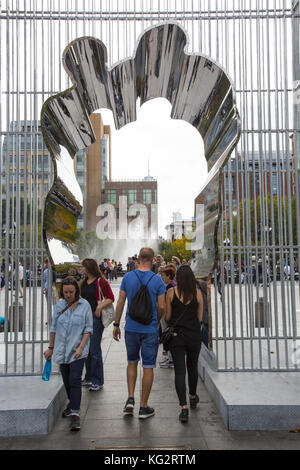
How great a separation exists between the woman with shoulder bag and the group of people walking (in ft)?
2.36

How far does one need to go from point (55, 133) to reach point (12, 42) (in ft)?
6.54

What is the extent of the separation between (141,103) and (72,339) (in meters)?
3.56


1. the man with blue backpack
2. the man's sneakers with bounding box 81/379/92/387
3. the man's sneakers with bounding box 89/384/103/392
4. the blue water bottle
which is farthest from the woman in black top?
the man's sneakers with bounding box 81/379/92/387

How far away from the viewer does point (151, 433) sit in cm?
457

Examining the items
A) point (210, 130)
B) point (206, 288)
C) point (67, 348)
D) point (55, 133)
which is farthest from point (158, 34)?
point (67, 348)

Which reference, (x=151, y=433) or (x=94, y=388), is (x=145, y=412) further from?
(x=94, y=388)

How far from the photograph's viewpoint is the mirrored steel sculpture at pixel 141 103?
546 centimetres

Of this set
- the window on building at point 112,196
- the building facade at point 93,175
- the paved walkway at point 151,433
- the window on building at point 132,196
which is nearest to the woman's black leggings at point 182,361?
the paved walkway at point 151,433

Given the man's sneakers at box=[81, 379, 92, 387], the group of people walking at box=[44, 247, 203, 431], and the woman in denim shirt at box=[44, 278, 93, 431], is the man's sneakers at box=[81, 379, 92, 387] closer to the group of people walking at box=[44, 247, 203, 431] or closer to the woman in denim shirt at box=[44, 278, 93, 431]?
the group of people walking at box=[44, 247, 203, 431]
